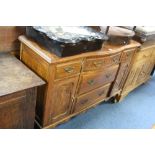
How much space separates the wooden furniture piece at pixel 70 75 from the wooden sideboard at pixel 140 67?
0.20m

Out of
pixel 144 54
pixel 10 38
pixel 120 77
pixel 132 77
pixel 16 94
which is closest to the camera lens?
pixel 16 94

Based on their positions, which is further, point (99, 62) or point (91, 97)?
point (91, 97)

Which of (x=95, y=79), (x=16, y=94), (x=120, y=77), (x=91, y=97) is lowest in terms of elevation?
(x=91, y=97)

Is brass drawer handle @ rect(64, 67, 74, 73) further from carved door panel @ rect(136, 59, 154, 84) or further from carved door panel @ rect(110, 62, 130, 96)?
carved door panel @ rect(136, 59, 154, 84)

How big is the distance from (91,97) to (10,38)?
0.85 meters

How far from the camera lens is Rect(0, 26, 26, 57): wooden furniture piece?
137cm

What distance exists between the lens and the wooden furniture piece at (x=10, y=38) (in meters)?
1.37

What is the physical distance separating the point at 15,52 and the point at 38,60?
31 centimetres

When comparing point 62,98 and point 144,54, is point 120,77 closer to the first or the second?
point 144,54

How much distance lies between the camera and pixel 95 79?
1.62 metres

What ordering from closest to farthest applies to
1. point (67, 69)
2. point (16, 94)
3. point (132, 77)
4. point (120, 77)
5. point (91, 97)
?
1. point (16, 94)
2. point (67, 69)
3. point (91, 97)
4. point (120, 77)
5. point (132, 77)

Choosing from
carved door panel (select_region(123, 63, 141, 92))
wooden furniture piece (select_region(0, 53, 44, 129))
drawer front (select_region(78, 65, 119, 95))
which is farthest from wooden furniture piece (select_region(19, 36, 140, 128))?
carved door panel (select_region(123, 63, 141, 92))

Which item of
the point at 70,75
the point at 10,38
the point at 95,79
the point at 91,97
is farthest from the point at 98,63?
the point at 10,38
